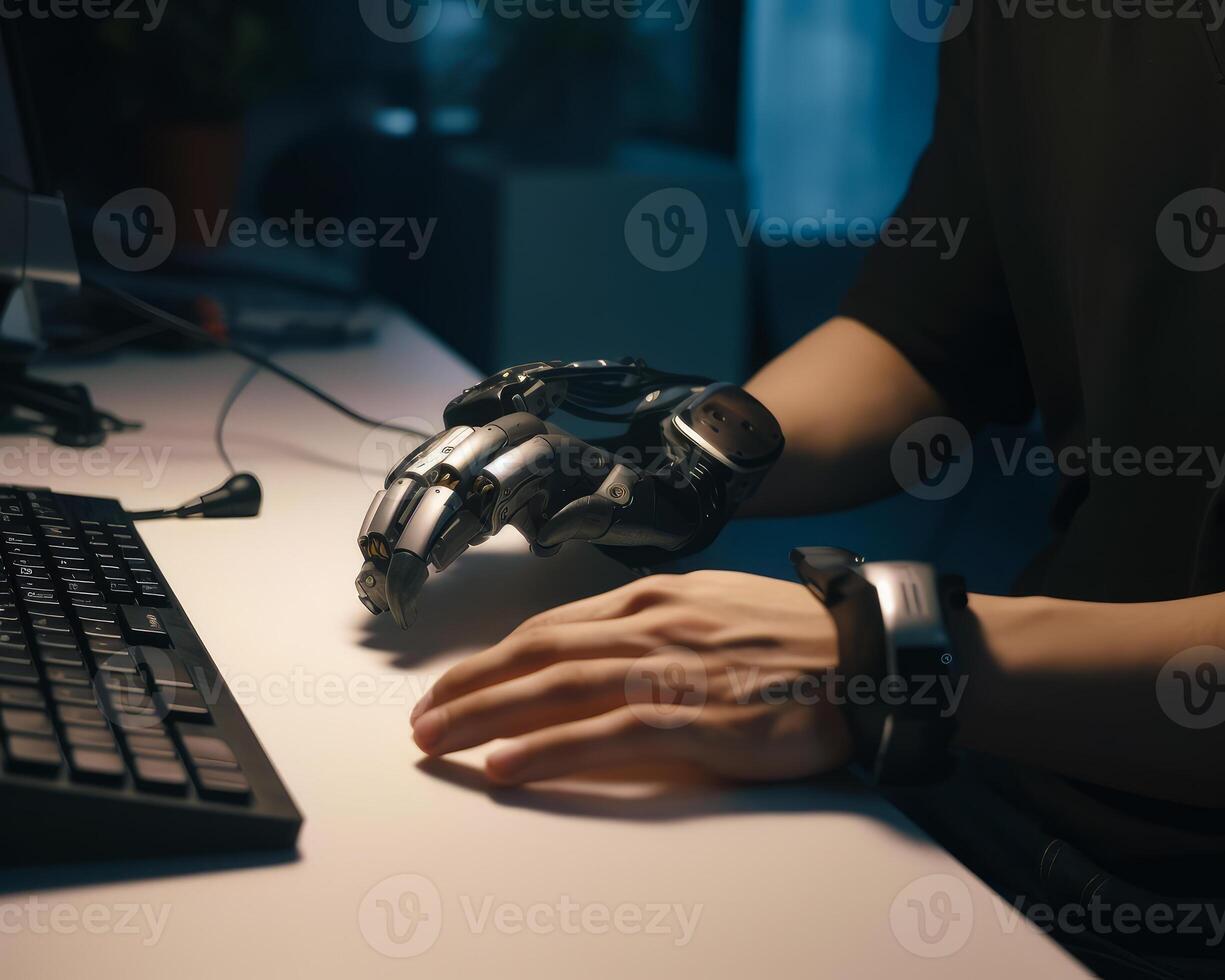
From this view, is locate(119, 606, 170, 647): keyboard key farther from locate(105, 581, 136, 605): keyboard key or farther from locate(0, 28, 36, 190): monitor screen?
locate(0, 28, 36, 190): monitor screen

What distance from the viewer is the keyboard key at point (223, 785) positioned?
37 cm

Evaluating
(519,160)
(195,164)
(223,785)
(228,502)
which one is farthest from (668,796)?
(519,160)

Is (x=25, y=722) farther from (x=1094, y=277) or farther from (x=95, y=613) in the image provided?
(x=1094, y=277)

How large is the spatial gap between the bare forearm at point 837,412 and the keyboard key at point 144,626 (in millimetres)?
390

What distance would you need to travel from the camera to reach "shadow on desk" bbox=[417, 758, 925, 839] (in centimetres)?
43

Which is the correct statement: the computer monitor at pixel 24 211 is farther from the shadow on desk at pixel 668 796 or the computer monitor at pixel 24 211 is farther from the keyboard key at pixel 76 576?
the shadow on desk at pixel 668 796

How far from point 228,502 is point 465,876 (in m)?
0.41

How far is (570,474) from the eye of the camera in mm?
602

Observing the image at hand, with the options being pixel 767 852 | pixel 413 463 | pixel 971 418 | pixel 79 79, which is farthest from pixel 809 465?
pixel 79 79

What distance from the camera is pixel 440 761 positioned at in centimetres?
45

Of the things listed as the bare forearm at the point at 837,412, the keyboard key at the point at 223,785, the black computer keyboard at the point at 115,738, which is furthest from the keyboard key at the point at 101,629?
the bare forearm at the point at 837,412

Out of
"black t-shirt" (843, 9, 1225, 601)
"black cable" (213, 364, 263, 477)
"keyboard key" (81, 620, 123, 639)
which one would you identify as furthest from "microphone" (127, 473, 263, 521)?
"black t-shirt" (843, 9, 1225, 601)

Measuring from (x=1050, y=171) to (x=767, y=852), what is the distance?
0.58 metres

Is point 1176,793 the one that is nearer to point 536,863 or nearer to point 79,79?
point 536,863
